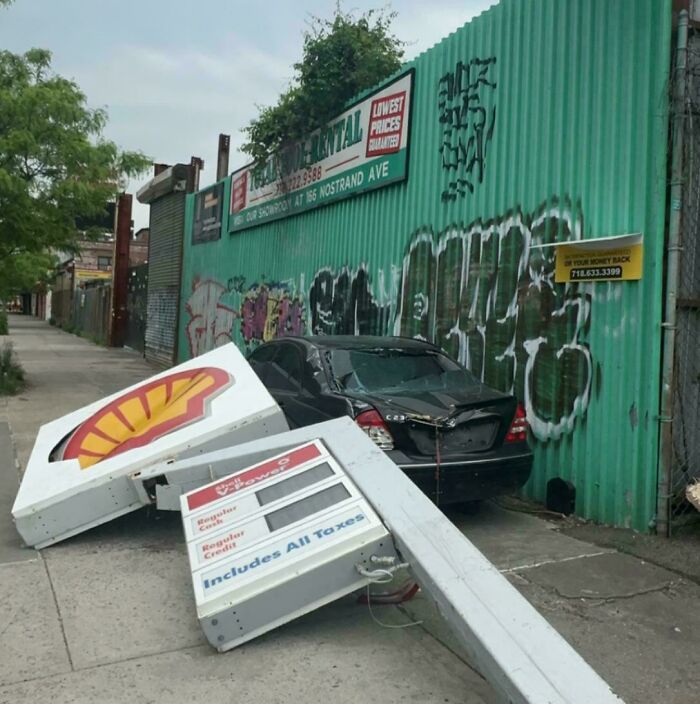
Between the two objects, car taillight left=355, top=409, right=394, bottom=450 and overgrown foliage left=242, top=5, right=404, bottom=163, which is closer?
car taillight left=355, top=409, right=394, bottom=450

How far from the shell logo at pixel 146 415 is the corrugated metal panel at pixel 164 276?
1243 centimetres

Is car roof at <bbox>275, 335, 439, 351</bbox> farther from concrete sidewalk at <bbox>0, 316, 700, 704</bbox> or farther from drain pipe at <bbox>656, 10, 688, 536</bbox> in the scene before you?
drain pipe at <bbox>656, 10, 688, 536</bbox>

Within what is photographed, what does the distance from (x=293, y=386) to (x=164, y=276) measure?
14559 mm

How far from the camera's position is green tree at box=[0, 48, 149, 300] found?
1278 cm

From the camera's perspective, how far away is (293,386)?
22.0ft

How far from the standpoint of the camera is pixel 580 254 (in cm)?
651

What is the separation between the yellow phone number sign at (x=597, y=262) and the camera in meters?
6.00

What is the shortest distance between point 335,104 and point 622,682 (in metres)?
9.64

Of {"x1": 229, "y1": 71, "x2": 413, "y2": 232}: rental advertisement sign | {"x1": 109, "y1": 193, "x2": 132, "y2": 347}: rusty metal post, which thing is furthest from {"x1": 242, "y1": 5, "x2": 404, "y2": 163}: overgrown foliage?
{"x1": 109, "y1": 193, "x2": 132, "y2": 347}: rusty metal post

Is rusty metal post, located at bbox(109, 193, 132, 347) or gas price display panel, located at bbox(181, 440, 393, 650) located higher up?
rusty metal post, located at bbox(109, 193, 132, 347)

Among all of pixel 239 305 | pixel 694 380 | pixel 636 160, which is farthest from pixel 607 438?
pixel 239 305

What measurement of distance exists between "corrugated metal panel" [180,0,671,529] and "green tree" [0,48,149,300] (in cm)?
600

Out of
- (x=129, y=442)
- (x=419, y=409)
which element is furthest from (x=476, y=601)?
(x=129, y=442)

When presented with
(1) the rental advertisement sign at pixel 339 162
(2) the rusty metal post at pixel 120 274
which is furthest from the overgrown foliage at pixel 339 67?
(2) the rusty metal post at pixel 120 274
